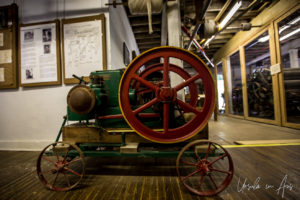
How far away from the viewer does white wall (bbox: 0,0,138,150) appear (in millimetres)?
2365

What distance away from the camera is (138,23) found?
157 inches

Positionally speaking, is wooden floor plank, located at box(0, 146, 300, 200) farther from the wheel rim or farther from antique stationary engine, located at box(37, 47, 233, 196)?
the wheel rim

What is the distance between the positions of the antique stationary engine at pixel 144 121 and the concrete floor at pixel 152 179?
122 millimetres

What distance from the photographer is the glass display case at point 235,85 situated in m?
5.12

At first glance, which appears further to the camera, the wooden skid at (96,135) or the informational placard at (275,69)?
the informational placard at (275,69)

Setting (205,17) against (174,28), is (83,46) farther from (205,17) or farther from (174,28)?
(205,17)

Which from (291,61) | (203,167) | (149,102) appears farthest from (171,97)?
(291,61)

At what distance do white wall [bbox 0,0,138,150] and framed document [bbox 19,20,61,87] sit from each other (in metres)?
0.14

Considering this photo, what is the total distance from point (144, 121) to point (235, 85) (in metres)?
5.57

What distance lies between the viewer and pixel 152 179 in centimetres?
138

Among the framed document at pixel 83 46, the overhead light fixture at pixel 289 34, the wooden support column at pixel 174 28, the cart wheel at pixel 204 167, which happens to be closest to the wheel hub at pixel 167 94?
the cart wheel at pixel 204 167

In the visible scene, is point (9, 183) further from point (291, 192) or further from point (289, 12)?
point (289, 12)

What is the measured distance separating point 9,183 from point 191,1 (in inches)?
178

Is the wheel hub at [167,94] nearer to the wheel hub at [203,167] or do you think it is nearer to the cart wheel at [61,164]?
the wheel hub at [203,167]
